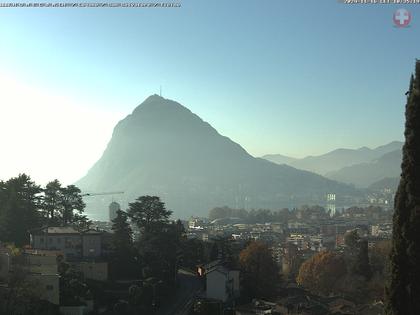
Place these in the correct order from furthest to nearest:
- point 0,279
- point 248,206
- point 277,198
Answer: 1. point 277,198
2. point 248,206
3. point 0,279

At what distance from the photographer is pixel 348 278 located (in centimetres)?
2969

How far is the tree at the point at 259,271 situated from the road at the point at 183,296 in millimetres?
2607

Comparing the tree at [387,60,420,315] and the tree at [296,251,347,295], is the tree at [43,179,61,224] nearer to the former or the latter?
the tree at [296,251,347,295]

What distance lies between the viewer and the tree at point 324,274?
31922 millimetres

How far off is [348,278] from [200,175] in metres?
170

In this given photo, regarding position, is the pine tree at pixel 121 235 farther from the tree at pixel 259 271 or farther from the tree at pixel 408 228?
the tree at pixel 408 228

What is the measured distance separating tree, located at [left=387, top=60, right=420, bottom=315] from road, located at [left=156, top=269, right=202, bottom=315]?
43.9 ft

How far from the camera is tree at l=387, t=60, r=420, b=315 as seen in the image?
9.09 metres

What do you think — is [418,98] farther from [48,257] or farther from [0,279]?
[48,257]

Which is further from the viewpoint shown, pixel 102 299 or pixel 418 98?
pixel 102 299

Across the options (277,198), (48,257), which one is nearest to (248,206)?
(277,198)

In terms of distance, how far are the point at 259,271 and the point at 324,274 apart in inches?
196

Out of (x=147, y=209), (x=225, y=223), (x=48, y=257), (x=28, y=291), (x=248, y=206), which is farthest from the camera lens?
(x=248, y=206)

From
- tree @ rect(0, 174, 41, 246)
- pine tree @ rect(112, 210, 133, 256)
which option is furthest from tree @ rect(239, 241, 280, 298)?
tree @ rect(0, 174, 41, 246)
